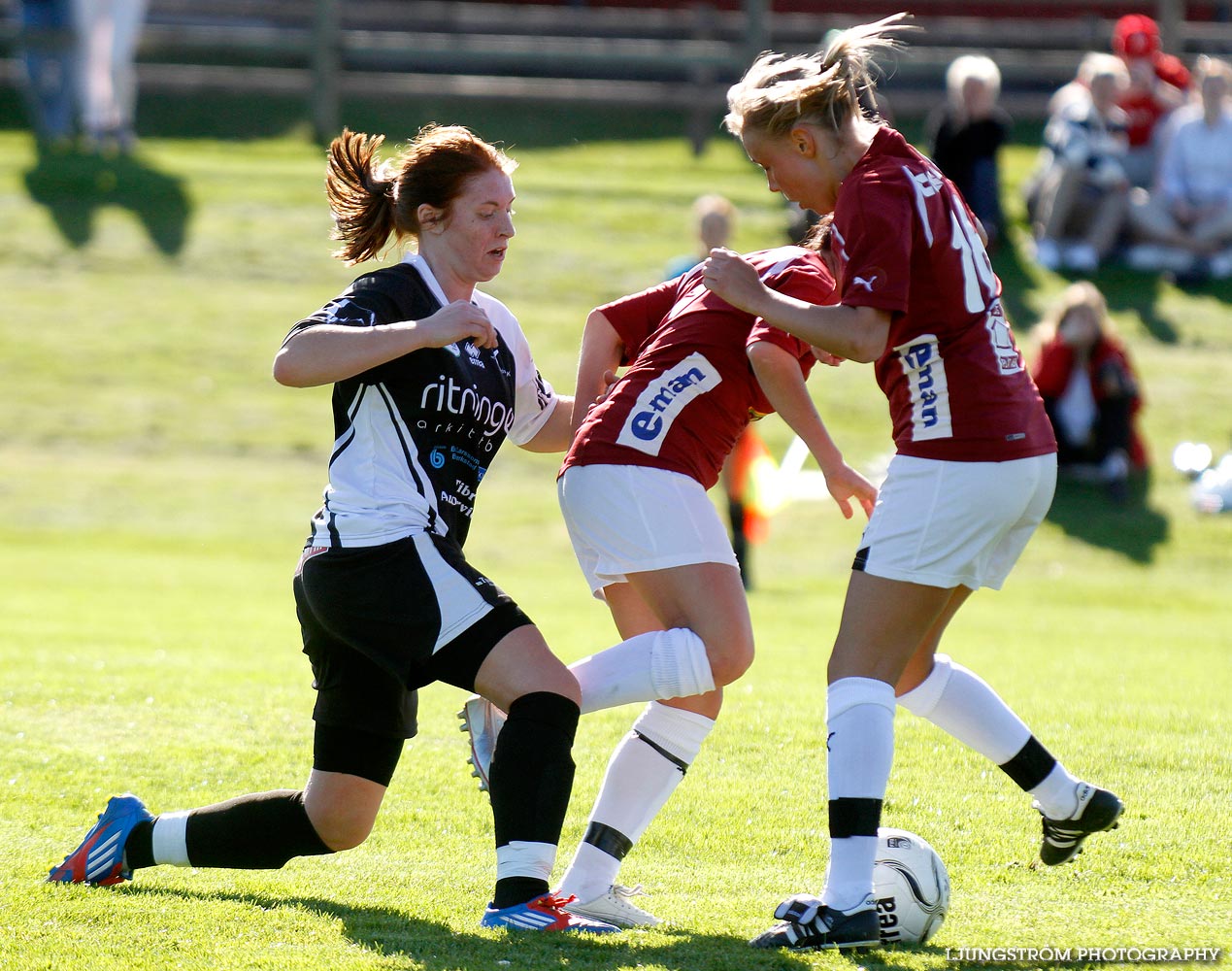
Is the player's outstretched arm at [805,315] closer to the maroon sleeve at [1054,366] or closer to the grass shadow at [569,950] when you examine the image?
the grass shadow at [569,950]

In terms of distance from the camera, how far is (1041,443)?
12.7 feet

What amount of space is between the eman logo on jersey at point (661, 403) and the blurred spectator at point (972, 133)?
12306mm

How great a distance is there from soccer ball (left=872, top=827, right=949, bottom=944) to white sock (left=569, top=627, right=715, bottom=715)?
0.61 m

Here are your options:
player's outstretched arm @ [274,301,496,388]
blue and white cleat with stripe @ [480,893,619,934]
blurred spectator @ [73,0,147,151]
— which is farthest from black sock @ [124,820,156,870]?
blurred spectator @ [73,0,147,151]

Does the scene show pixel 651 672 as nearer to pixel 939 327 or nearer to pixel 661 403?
pixel 661 403

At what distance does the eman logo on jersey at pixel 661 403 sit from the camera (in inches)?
165

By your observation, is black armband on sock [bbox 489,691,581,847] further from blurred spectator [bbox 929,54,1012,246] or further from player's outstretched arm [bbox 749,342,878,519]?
blurred spectator [bbox 929,54,1012,246]

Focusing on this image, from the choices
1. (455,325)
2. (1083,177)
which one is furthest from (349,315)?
(1083,177)

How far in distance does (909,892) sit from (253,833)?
1.69 metres

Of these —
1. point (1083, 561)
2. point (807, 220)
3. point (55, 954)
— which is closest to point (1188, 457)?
point (1083, 561)

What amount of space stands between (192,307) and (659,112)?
898cm

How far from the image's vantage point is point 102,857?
417 centimetres

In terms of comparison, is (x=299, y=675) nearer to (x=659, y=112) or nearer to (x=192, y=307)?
(x=192, y=307)

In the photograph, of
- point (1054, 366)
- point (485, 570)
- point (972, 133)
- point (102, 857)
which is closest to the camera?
point (102, 857)
